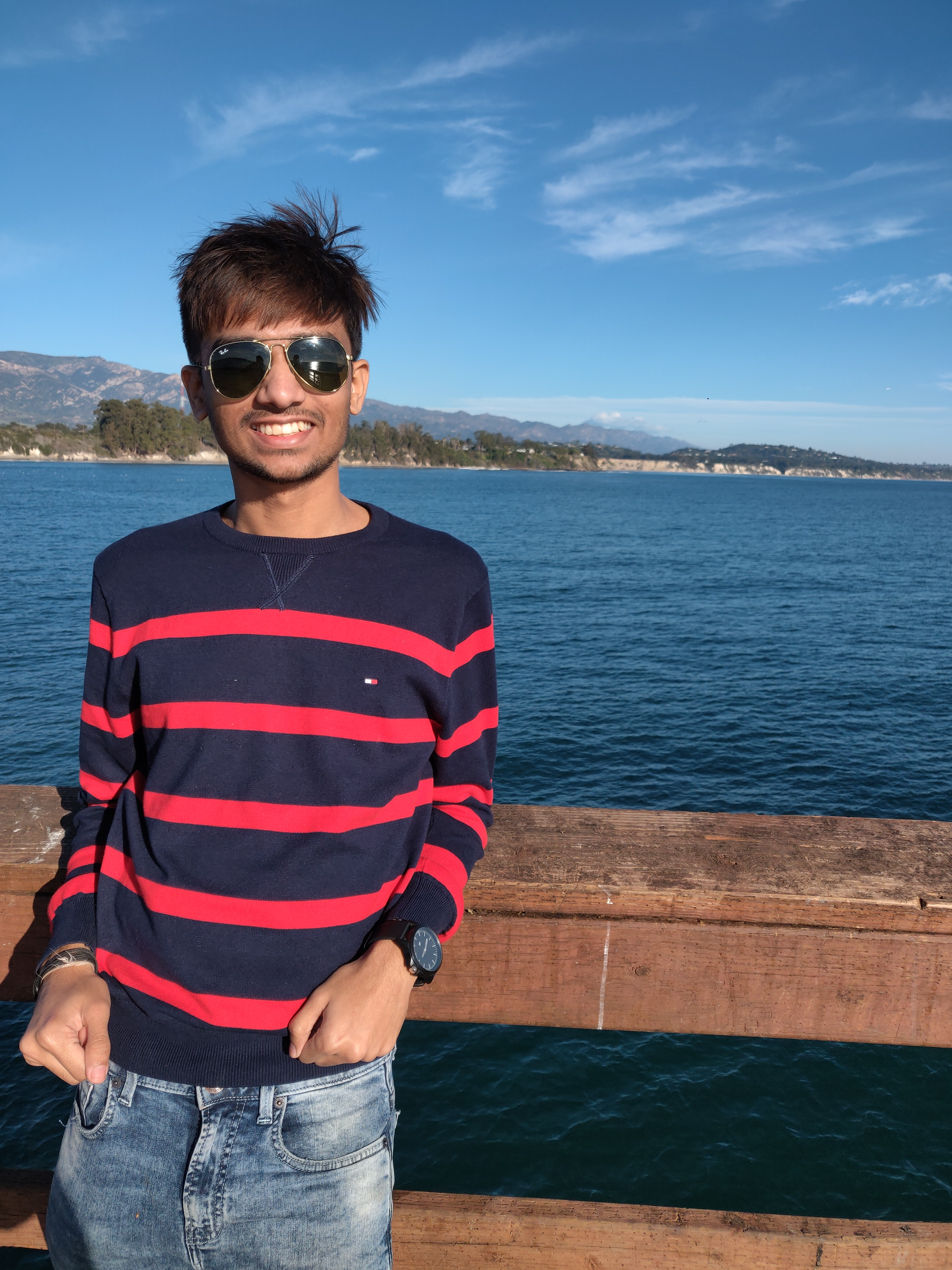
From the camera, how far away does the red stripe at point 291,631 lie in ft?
5.53

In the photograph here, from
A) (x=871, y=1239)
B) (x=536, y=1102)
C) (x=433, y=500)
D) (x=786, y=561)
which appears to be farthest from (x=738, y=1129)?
(x=433, y=500)

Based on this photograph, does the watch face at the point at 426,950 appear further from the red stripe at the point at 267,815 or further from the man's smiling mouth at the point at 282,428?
the man's smiling mouth at the point at 282,428

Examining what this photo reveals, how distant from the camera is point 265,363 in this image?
1.83 meters

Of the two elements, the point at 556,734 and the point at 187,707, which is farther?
the point at 556,734

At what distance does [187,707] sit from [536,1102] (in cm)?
1032

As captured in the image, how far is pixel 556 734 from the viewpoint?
72.3 feet

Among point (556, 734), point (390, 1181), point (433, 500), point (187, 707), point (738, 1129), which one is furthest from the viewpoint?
point (433, 500)

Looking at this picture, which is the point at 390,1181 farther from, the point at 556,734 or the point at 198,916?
the point at 556,734

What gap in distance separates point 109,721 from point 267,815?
0.47 m

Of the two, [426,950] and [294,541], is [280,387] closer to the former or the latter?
[294,541]

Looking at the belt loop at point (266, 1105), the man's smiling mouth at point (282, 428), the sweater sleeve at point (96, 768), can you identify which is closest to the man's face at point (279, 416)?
the man's smiling mouth at point (282, 428)

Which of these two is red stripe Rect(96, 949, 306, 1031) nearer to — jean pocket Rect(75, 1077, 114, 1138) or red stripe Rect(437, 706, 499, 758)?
jean pocket Rect(75, 1077, 114, 1138)

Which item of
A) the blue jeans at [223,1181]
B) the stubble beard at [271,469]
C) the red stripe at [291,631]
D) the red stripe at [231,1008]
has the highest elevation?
the stubble beard at [271,469]

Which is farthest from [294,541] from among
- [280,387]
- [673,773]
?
[673,773]
